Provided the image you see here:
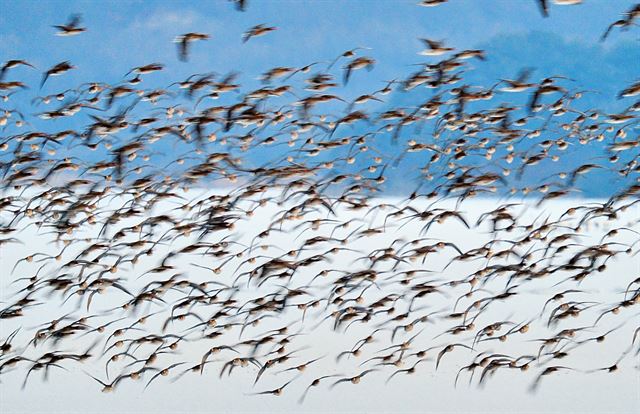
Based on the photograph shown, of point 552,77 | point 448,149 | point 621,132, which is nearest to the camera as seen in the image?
point 552,77

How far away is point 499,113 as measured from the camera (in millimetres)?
13648

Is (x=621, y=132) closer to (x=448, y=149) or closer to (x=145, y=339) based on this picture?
(x=448, y=149)

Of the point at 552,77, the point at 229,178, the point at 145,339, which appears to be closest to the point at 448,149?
the point at 552,77

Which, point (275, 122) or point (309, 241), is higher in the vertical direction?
point (275, 122)

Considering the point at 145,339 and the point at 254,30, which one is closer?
the point at 254,30

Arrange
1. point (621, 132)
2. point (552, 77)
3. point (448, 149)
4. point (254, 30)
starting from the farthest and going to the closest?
point (448, 149) < point (621, 132) < point (552, 77) < point (254, 30)

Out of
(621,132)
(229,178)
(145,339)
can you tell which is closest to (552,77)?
(621,132)

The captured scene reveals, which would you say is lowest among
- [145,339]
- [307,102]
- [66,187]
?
[145,339]

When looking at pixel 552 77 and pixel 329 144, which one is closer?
pixel 552 77

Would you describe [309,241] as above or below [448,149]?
below

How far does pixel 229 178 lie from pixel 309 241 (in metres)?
1.99

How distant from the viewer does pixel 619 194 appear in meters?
13.3

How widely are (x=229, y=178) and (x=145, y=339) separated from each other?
3051 millimetres

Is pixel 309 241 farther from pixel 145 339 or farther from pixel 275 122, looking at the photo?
pixel 145 339
